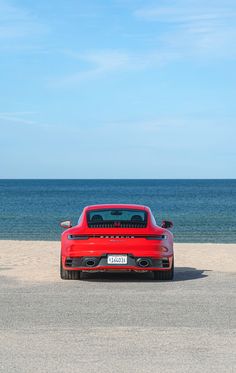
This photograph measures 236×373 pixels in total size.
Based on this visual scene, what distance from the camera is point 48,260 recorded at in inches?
784

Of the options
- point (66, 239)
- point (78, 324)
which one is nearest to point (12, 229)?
point (66, 239)

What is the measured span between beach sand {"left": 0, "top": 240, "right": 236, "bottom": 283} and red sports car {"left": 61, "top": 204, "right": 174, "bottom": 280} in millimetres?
1059

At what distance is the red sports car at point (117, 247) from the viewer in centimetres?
1434

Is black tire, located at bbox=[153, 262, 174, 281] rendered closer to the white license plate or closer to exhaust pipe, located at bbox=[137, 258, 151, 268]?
exhaust pipe, located at bbox=[137, 258, 151, 268]

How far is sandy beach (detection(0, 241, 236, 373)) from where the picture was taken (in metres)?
7.72

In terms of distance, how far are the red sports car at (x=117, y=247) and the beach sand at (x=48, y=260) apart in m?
1.06

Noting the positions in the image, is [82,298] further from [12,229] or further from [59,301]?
[12,229]

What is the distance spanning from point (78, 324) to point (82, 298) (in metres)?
2.56

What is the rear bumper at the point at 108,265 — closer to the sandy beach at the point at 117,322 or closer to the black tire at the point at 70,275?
the sandy beach at the point at 117,322

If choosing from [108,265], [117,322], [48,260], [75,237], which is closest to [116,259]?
[108,265]

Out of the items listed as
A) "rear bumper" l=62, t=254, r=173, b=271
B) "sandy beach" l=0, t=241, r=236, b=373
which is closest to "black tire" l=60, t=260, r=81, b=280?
"sandy beach" l=0, t=241, r=236, b=373

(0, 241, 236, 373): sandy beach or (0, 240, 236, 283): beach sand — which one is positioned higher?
(0, 240, 236, 283): beach sand

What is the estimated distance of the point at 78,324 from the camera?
32.8 ft

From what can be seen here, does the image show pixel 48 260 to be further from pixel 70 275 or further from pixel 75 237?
pixel 75 237
